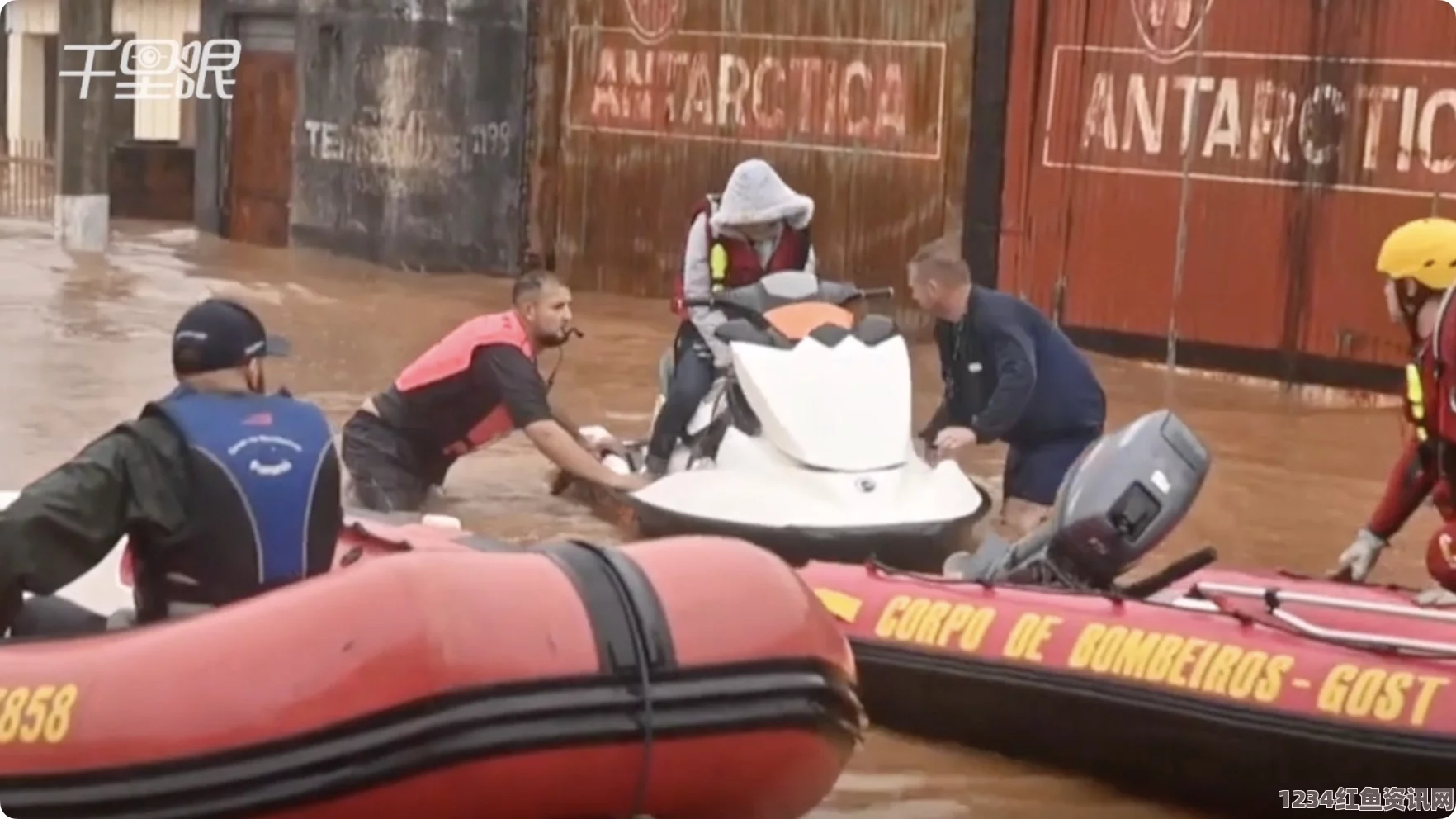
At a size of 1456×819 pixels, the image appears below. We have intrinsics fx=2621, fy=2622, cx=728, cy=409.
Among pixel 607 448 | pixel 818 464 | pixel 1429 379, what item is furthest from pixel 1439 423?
pixel 607 448

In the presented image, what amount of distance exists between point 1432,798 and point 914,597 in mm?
1739

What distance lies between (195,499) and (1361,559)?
3641 millimetres

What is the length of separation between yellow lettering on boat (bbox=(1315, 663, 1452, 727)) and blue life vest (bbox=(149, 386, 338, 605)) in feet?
8.27

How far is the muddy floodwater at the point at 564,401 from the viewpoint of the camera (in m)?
7.21

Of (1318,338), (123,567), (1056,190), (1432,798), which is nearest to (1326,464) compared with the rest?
(1318,338)

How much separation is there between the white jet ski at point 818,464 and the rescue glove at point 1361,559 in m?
1.70

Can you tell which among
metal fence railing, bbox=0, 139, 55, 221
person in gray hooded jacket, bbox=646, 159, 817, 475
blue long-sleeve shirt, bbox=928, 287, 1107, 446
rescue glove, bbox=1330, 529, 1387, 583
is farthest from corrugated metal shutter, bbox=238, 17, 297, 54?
rescue glove, bbox=1330, 529, 1387, 583

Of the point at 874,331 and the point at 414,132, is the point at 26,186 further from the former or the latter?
the point at 874,331

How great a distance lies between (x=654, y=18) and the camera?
1998 centimetres

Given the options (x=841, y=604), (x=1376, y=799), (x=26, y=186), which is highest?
(x=841, y=604)

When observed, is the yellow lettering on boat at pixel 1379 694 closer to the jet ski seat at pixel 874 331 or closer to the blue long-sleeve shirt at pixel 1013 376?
the jet ski seat at pixel 874 331

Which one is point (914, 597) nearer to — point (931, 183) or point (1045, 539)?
point (1045, 539)

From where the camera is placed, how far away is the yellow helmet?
7.29 meters

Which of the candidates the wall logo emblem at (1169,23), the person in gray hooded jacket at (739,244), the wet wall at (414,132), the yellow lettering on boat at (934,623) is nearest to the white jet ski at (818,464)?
the person in gray hooded jacket at (739,244)
